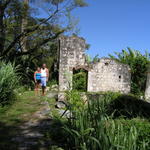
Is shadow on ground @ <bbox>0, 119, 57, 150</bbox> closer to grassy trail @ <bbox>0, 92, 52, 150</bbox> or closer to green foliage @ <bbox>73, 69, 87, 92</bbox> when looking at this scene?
grassy trail @ <bbox>0, 92, 52, 150</bbox>

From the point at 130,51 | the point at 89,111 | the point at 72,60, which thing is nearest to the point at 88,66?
the point at 72,60

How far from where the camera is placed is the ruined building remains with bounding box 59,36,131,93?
11.5m

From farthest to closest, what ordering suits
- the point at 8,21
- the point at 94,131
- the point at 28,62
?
the point at 28,62, the point at 8,21, the point at 94,131

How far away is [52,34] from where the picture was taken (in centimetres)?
1490

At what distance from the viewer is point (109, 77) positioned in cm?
1164

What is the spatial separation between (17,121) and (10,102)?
73.7 inches

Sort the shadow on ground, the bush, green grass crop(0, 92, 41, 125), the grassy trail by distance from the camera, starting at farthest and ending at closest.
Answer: the bush, green grass crop(0, 92, 41, 125), the grassy trail, the shadow on ground

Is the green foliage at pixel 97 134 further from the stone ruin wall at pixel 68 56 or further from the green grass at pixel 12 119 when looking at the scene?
Result: the stone ruin wall at pixel 68 56

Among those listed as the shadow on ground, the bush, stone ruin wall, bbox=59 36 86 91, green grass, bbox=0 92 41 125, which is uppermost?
stone ruin wall, bbox=59 36 86 91

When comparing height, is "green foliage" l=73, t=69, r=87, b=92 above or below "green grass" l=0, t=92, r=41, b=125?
above

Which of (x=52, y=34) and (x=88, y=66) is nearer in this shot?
(x=88, y=66)

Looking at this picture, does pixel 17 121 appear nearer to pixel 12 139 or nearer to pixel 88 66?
pixel 12 139

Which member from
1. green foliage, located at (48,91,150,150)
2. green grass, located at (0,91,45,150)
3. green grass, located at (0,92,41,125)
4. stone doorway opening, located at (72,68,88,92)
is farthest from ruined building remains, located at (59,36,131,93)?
green foliage, located at (48,91,150,150)

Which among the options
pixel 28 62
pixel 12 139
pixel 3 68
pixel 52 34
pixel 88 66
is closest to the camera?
pixel 12 139
